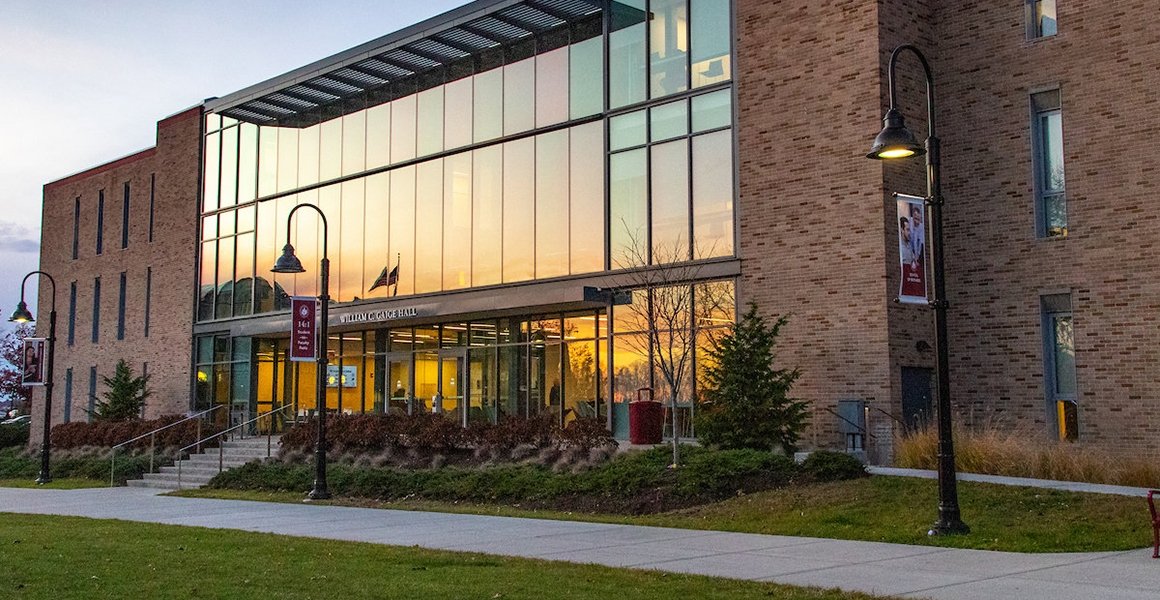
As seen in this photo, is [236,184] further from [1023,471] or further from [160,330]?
[1023,471]

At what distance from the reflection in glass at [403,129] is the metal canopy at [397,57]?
2.48ft

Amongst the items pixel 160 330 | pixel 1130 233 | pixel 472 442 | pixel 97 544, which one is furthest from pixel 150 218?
pixel 1130 233

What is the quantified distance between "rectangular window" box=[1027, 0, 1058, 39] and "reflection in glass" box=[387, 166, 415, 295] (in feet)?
55.6

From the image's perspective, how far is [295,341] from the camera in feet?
78.5

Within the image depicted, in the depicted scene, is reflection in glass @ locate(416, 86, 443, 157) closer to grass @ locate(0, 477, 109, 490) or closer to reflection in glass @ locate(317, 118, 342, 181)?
reflection in glass @ locate(317, 118, 342, 181)

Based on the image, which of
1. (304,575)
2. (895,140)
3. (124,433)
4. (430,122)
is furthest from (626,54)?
(124,433)

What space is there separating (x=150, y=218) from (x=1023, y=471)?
33.9m

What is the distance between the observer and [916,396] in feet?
72.6

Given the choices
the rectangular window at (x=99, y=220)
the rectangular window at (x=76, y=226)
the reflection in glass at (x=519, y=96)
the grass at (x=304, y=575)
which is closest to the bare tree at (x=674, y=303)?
the reflection in glass at (x=519, y=96)

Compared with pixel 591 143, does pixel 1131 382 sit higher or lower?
lower

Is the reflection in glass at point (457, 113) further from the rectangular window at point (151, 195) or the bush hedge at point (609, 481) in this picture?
the rectangular window at point (151, 195)

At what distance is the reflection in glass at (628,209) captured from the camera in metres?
25.9

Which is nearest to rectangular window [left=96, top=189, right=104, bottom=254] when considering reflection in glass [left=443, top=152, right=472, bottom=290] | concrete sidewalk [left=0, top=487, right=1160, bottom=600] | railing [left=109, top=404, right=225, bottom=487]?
railing [left=109, top=404, right=225, bottom=487]

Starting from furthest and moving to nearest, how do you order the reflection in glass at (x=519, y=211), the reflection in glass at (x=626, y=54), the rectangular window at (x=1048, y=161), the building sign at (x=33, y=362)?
the building sign at (x=33, y=362), the reflection in glass at (x=519, y=211), the reflection in glass at (x=626, y=54), the rectangular window at (x=1048, y=161)
